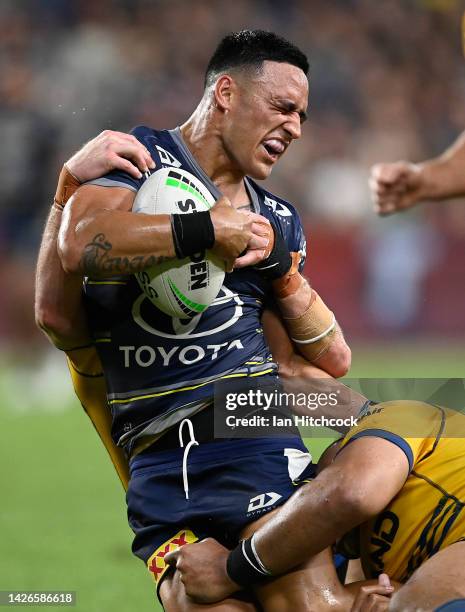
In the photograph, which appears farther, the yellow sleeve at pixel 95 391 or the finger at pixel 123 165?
the yellow sleeve at pixel 95 391

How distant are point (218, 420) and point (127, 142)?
90 centimetres

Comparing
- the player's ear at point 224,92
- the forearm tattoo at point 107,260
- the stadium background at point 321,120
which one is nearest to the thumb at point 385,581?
the forearm tattoo at point 107,260

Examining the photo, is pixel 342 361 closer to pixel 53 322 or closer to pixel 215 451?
pixel 215 451

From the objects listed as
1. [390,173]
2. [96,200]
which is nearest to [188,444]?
[96,200]

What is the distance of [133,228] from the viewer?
289 centimetres

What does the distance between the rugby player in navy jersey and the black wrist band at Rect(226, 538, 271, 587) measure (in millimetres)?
101

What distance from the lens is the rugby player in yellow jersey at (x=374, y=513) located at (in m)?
2.87

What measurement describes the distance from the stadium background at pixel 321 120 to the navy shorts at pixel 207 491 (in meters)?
6.62

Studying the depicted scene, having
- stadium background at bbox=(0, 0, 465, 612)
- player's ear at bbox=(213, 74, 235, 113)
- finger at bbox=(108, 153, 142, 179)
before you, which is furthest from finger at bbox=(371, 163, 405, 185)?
stadium background at bbox=(0, 0, 465, 612)

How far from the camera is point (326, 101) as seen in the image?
1308 cm

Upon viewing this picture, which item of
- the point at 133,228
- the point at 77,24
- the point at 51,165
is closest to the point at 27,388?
the point at 51,165

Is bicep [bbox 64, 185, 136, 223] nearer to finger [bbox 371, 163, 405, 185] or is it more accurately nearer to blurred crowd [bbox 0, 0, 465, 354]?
finger [bbox 371, 163, 405, 185]

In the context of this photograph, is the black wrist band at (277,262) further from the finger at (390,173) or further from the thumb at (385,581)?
the thumb at (385,581)

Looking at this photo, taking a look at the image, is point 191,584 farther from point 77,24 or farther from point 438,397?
point 77,24
